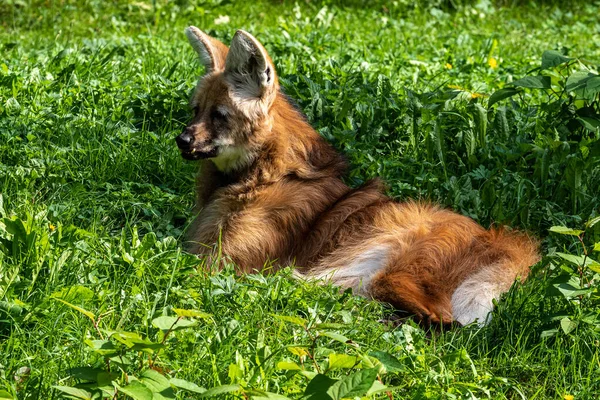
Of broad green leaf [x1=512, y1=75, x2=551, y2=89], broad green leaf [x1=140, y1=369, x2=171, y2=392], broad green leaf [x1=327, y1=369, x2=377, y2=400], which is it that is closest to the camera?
broad green leaf [x1=327, y1=369, x2=377, y2=400]

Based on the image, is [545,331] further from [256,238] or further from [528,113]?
[528,113]

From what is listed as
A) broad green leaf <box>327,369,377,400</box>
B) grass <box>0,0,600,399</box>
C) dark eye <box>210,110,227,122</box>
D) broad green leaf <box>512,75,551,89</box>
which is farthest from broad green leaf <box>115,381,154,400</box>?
broad green leaf <box>512,75,551,89</box>

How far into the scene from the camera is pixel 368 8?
8.98 meters

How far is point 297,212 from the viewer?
4.13m

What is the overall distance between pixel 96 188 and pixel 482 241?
2112 millimetres

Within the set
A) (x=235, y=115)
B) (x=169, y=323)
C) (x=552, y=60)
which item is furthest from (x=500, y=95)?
(x=169, y=323)

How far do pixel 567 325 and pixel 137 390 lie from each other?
→ 1707mm

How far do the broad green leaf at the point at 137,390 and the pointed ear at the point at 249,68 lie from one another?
2317mm

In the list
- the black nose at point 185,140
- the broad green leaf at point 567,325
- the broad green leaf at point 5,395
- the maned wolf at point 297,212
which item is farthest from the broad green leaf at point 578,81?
the broad green leaf at point 5,395

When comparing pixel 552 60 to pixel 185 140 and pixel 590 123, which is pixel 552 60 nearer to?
pixel 590 123

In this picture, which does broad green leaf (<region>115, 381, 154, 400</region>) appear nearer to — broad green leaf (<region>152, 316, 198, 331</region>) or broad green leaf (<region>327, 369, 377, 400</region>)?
broad green leaf (<region>152, 316, 198, 331</region>)

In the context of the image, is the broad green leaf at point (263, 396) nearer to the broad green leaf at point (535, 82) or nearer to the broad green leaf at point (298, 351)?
the broad green leaf at point (298, 351)

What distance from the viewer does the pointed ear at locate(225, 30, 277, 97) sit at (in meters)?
4.10

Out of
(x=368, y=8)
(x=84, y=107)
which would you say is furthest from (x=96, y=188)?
(x=368, y=8)
